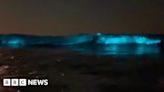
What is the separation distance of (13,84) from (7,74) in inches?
15.8

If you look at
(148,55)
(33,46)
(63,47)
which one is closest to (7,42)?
(33,46)

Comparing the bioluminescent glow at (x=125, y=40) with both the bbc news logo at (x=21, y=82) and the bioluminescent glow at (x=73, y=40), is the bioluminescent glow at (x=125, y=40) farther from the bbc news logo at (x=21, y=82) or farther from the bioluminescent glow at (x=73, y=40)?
the bbc news logo at (x=21, y=82)

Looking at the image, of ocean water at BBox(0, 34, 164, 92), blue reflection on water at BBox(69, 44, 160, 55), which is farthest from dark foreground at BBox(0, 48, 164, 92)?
blue reflection on water at BBox(69, 44, 160, 55)

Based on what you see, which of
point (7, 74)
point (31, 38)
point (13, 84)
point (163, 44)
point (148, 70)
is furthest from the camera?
point (163, 44)

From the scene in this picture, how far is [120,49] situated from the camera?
417cm

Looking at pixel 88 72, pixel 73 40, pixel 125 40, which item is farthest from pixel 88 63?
pixel 125 40

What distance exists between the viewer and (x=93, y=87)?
2.13m

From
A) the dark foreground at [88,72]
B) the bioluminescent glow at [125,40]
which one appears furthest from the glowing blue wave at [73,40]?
the dark foreground at [88,72]

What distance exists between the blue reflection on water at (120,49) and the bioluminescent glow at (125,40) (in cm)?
5

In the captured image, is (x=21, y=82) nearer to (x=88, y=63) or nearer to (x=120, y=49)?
(x=88, y=63)

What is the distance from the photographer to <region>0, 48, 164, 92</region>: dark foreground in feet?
6.90

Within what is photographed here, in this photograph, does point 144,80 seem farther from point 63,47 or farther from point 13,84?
point 63,47

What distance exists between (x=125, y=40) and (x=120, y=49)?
24 centimetres

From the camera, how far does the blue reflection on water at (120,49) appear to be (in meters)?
3.82
